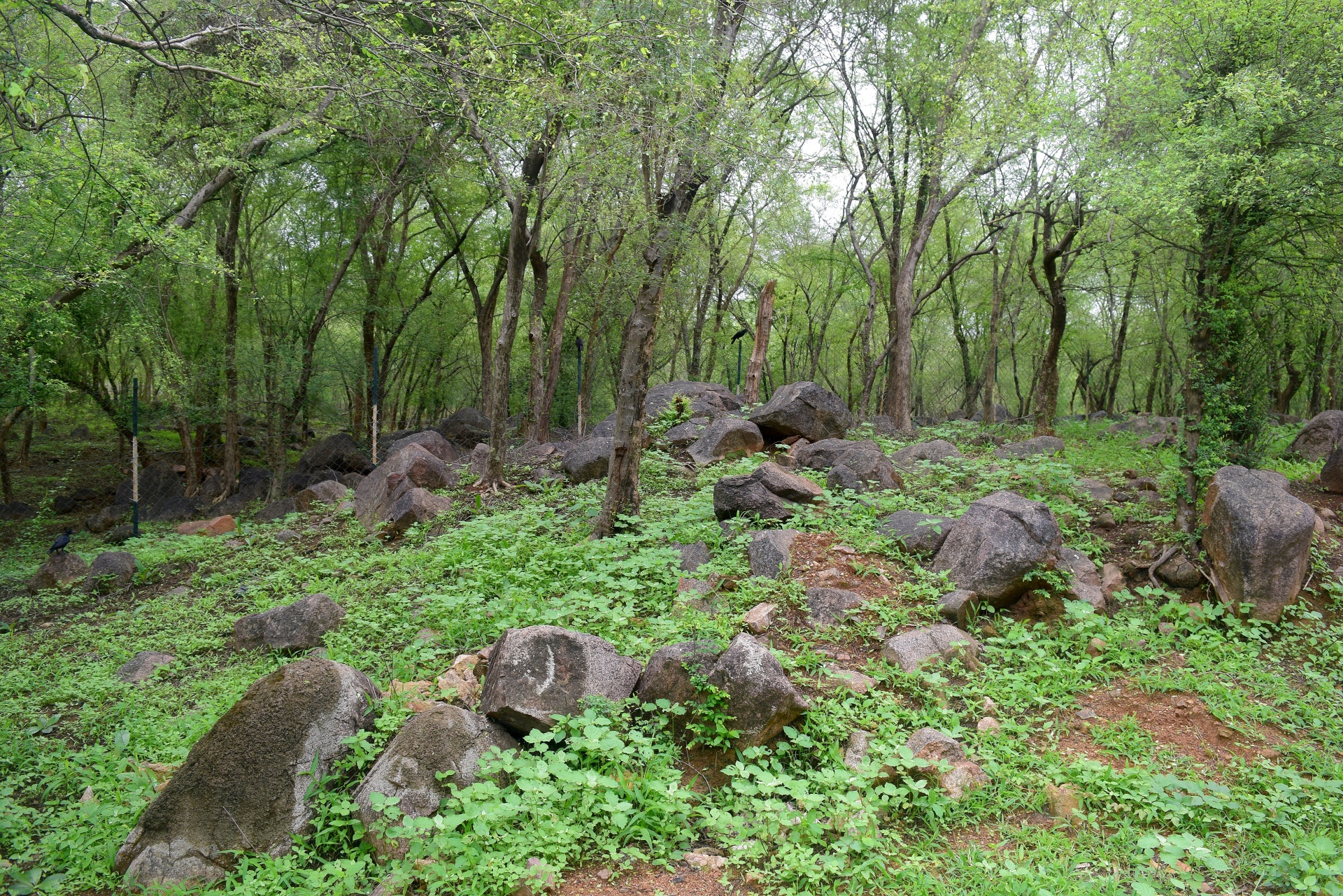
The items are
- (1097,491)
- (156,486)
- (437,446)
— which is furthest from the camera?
(156,486)

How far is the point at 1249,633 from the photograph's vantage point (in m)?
6.12

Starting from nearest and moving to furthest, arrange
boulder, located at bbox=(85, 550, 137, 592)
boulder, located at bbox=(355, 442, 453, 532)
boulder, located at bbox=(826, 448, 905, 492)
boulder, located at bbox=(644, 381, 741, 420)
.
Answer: boulder, located at bbox=(826, 448, 905, 492) < boulder, located at bbox=(85, 550, 137, 592) < boulder, located at bbox=(355, 442, 453, 532) < boulder, located at bbox=(644, 381, 741, 420)

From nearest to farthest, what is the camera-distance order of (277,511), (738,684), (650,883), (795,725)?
(650,883) < (738,684) < (795,725) < (277,511)

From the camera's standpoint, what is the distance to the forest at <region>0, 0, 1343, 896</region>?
408cm

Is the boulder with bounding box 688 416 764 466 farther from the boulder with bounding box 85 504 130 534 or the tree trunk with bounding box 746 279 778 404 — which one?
the boulder with bounding box 85 504 130 534

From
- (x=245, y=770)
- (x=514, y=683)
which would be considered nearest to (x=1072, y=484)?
(x=514, y=683)

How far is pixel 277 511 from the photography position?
13562 millimetres

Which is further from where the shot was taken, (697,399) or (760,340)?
(760,340)

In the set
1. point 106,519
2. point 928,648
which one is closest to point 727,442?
point 928,648

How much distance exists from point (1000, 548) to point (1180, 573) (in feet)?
6.52

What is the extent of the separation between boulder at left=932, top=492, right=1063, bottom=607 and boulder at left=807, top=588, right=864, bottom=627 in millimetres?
1005

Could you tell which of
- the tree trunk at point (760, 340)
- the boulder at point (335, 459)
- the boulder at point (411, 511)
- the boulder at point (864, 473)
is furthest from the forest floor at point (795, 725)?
the boulder at point (335, 459)

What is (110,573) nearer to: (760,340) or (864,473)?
(864,473)

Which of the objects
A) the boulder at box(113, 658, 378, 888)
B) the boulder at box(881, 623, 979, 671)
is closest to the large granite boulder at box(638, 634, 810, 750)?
the boulder at box(881, 623, 979, 671)
